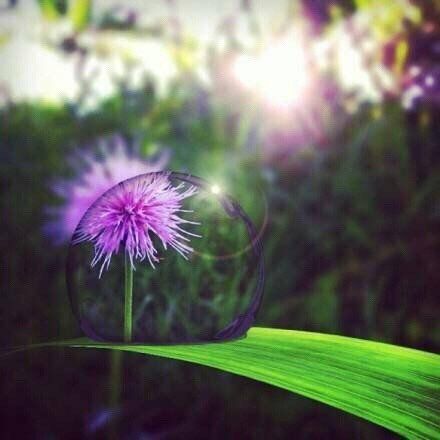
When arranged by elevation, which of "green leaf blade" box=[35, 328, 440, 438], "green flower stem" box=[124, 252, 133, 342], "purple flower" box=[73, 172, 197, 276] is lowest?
"green leaf blade" box=[35, 328, 440, 438]

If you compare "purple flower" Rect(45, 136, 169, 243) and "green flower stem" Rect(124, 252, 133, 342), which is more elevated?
"purple flower" Rect(45, 136, 169, 243)

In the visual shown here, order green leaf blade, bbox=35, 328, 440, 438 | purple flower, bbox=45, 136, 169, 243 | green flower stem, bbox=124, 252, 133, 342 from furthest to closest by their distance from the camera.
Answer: purple flower, bbox=45, 136, 169, 243 < green flower stem, bbox=124, 252, 133, 342 < green leaf blade, bbox=35, 328, 440, 438

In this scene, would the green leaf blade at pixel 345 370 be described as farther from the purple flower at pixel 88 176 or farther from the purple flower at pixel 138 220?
the purple flower at pixel 88 176

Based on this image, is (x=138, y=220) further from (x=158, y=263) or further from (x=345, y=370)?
(x=345, y=370)

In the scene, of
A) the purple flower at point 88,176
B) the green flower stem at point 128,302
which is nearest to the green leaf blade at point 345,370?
the green flower stem at point 128,302

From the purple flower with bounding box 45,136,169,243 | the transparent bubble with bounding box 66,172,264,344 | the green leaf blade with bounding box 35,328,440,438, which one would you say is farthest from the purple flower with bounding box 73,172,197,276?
the purple flower with bounding box 45,136,169,243

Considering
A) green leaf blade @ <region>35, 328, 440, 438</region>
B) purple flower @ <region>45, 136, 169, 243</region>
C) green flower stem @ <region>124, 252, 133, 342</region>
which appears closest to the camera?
green leaf blade @ <region>35, 328, 440, 438</region>

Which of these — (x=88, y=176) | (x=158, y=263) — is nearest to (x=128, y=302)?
(x=158, y=263)

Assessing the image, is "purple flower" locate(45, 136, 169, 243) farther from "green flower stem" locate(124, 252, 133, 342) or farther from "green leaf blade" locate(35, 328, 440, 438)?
"green leaf blade" locate(35, 328, 440, 438)
